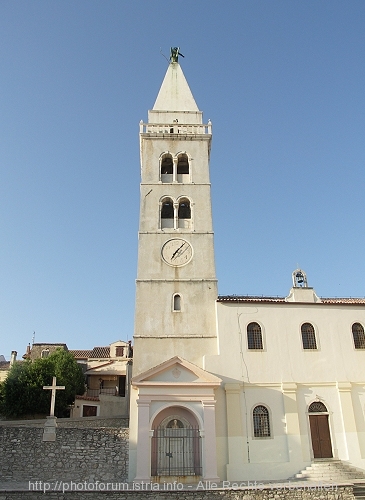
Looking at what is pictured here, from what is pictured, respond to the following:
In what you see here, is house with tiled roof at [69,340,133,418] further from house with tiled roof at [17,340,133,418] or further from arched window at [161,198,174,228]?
arched window at [161,198,174,228]

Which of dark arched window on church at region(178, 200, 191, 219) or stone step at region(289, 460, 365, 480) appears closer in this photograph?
stone step at region(289, 460, 365, 480)

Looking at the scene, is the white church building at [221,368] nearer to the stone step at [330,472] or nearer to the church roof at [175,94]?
the stone step at [330,472]

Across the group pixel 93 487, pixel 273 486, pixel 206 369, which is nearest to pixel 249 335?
pixel 206 369

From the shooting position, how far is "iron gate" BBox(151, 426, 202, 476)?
19297 mm

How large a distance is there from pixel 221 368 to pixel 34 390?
14829 mm

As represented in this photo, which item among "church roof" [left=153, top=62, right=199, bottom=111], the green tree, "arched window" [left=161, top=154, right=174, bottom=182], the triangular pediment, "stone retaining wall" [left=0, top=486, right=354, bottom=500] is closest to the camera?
"stone retaining wall" [left=0, top=486, right=354, bottom=500]

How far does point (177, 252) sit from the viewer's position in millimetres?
24578

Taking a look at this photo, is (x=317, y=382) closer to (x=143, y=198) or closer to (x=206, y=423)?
(x=206, y=423)

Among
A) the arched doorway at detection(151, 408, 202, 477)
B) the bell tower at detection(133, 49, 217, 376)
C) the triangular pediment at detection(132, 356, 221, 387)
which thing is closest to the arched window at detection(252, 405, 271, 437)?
the triangular pediment at detection(132, 356, 221, 387)

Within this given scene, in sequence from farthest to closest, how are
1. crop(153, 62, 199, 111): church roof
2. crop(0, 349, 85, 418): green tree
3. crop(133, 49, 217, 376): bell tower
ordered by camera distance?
crop(153, 62, 199, 111): church roof < crop(0, 349, 85, 418): green tree < crop(133, 49, 217, 376): bell tower

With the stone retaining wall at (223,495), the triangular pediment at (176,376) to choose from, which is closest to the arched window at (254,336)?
the triangular pediment at (176,376)

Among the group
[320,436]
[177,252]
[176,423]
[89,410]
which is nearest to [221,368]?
[176,423]

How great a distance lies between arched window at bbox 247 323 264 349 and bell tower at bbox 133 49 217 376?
179 centimetres

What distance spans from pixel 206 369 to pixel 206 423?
2623 mm
